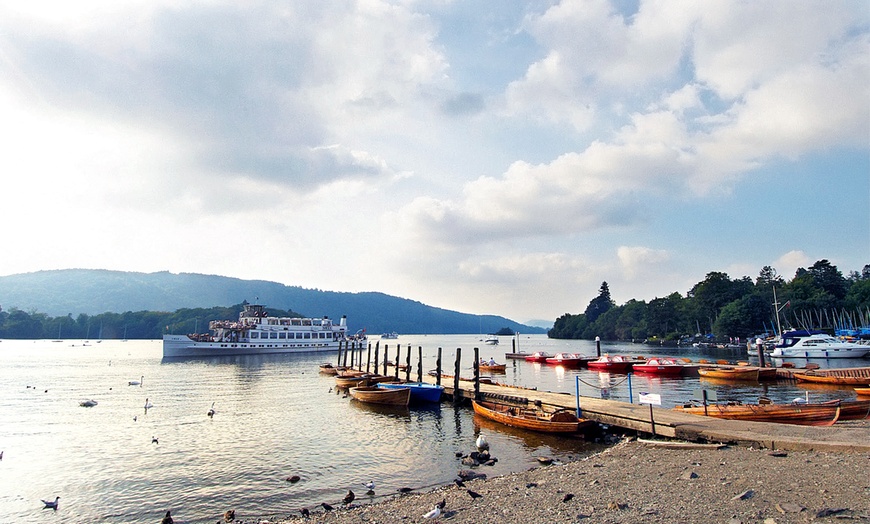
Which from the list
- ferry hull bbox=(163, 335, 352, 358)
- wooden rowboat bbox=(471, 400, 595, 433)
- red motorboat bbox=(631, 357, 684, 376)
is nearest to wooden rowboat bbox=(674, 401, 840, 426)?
wooden rowboat bbox=(471, 400, 595, 433)

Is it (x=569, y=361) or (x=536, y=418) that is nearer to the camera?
(x=536, y=418)

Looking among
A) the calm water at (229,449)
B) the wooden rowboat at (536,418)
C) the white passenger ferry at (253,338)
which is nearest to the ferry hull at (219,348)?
the white passenger ferry at (253,338)

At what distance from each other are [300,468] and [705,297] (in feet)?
474

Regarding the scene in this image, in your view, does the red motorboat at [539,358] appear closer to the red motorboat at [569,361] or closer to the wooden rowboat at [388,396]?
the red motorboat at [569,361]

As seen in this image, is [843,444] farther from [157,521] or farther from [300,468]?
[157,521]

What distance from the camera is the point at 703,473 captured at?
14.0 meters

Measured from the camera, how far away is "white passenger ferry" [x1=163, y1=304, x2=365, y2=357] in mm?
98500

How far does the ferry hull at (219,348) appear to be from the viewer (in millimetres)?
97500

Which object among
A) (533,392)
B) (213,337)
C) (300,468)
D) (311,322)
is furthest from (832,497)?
(311,322)

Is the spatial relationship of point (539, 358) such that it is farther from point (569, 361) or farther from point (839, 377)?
point (839, 377)

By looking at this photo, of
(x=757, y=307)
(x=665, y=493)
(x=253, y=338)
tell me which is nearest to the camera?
(x=665, y=493)

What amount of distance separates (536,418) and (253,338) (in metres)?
93.0


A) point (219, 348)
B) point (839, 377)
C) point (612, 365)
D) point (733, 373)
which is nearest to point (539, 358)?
point (612, 365)

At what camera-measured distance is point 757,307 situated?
120812mm
